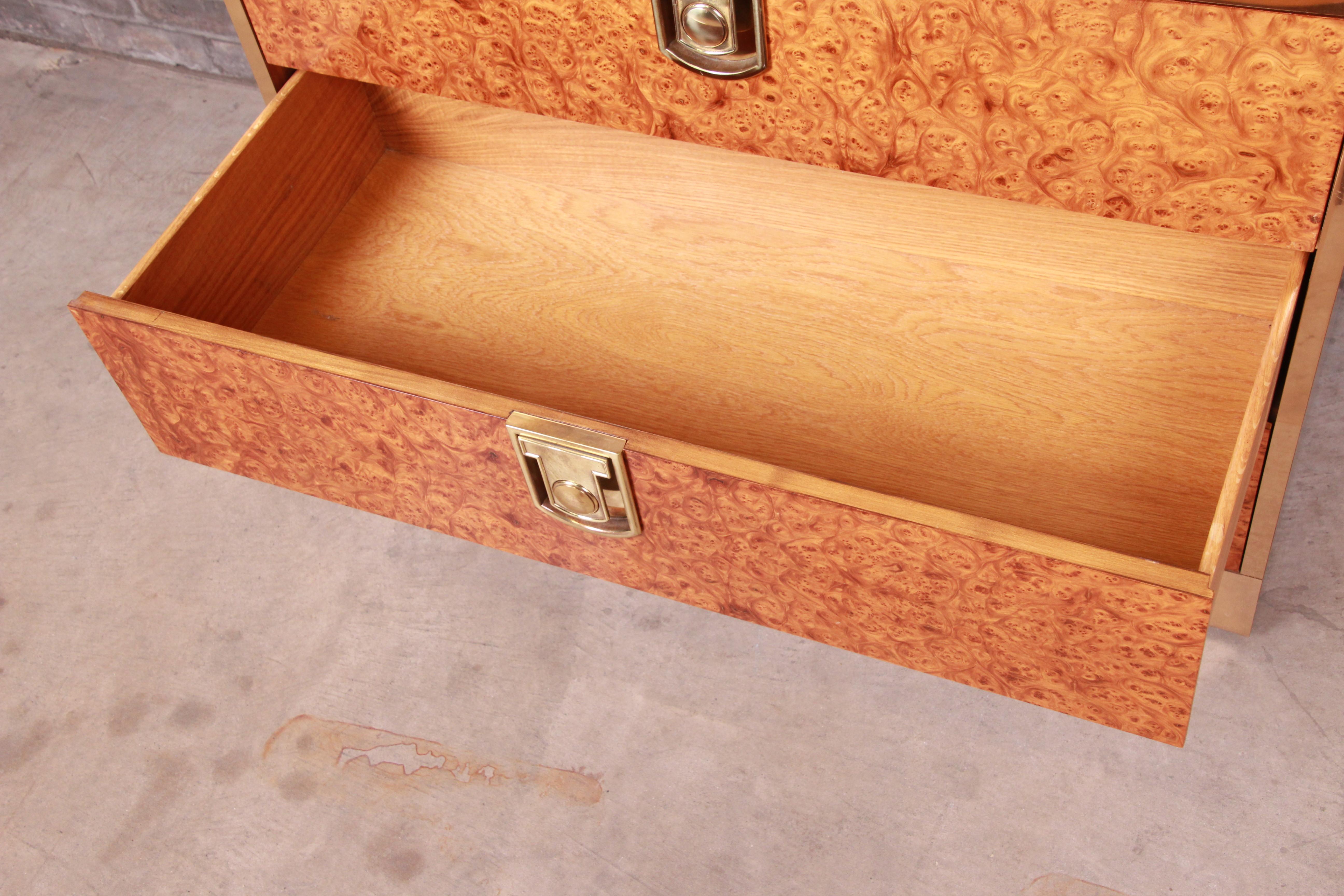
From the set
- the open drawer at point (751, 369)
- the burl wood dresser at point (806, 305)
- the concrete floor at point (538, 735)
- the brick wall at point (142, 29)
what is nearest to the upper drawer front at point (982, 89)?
the burl wood dresser at point (806, 305)

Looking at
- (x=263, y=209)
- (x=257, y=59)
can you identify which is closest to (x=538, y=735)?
(x=263, y=209)

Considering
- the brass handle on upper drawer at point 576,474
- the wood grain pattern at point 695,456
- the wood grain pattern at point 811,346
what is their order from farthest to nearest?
the wood grain pattern at point 811,346 < the brass handle on upper drawer at point 576,474 < the wood grain pattern at point 695,456

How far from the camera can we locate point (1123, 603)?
0.69 metres

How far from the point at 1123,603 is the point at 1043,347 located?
1.05 feet

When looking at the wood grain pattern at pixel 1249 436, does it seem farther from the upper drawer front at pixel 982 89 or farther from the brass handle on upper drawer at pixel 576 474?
the brass handle on upper drawer at pixel 576 474

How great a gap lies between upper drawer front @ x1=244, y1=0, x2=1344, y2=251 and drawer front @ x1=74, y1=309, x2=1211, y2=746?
25cm

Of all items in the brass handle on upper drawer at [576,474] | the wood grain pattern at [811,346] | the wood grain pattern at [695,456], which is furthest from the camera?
the wood grain pattern at [811,346]

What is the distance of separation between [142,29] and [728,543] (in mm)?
1268

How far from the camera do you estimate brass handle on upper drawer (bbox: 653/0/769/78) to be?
78 centimetres

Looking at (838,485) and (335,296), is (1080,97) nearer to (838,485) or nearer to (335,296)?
(838,485)

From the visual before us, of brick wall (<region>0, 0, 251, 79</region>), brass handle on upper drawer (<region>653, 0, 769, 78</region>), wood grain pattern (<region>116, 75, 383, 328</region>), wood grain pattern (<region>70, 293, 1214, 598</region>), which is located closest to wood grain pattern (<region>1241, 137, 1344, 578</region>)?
wood grain pattern (<region>70, 293, 1214, 598</region>)

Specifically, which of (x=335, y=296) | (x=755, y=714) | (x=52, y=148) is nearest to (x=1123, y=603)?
(x=755, y=714)

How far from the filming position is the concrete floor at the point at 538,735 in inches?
38.7

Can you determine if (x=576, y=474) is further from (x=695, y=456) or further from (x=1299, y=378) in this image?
(x=1299, y=378)
